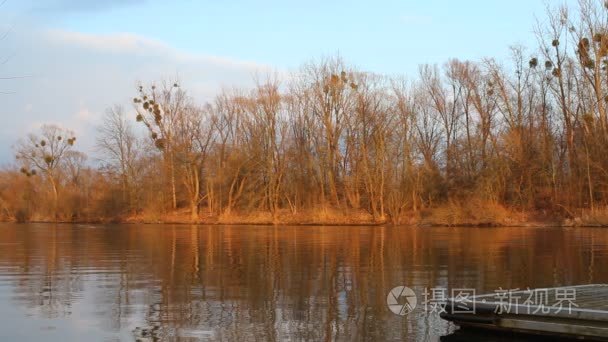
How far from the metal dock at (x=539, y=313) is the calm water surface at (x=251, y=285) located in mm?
576

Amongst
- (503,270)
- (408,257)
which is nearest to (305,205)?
(408,257)

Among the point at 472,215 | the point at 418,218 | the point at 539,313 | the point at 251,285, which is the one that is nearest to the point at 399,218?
the point at 418,218

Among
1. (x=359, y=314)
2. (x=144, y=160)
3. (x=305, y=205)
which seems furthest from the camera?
(x=144, y=160)

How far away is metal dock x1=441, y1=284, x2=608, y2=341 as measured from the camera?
8953 millimetres

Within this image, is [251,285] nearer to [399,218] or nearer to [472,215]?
[472,215]

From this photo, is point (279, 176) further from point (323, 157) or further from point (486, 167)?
point (486, 167)

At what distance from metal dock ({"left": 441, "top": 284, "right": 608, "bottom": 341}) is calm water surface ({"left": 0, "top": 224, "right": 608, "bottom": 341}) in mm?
576

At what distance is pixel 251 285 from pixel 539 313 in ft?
25.2

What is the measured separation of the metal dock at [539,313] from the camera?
8.95 m

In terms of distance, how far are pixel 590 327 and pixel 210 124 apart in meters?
64.6

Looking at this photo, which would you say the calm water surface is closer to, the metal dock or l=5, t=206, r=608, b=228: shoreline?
the metal dock

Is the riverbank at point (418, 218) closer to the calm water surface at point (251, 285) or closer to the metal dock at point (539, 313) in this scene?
the calm water surface at point (251, 285)

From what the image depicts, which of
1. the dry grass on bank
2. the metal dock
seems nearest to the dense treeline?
the dry grass on bank

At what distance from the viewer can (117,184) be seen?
257 feet
